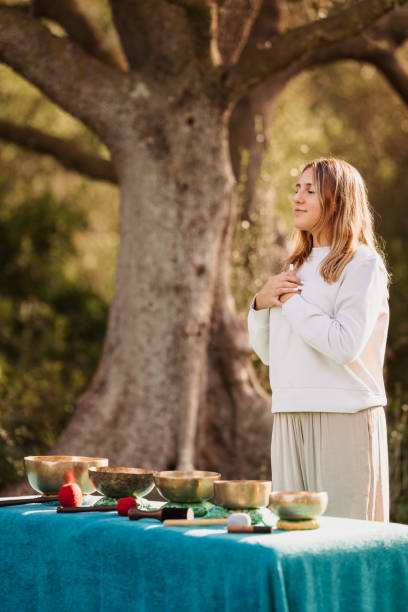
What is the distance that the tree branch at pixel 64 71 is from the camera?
Result: 6672mm

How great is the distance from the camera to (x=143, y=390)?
670 centimetres

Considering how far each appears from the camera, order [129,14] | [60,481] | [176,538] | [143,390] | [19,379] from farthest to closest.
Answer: [19,379] → [129,14] → [143,390] → [60,481] → [176,538]

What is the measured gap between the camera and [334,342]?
336 centimetres

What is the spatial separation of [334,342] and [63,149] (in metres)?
6.66

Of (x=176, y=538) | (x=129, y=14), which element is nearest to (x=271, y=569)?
(x=176, y=538)

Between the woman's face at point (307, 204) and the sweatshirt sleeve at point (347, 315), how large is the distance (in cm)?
35

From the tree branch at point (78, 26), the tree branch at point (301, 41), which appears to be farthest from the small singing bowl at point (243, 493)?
the tree branch at point (78, 26)

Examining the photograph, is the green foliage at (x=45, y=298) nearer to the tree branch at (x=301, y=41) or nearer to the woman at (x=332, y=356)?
the tree branch at (x=301, y=41)

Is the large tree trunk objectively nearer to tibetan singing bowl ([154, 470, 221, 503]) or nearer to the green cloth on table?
the green cloth on table

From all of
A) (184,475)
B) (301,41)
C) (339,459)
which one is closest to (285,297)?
(339,459)

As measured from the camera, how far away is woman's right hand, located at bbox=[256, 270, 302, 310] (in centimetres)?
366

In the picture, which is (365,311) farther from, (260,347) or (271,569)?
(271,569)

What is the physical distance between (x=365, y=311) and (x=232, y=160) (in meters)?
5.56

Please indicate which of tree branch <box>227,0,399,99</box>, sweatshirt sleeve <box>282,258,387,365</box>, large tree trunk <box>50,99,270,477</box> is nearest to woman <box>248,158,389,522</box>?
sweatshirt sleeve <box>282,258,387,365</box>
